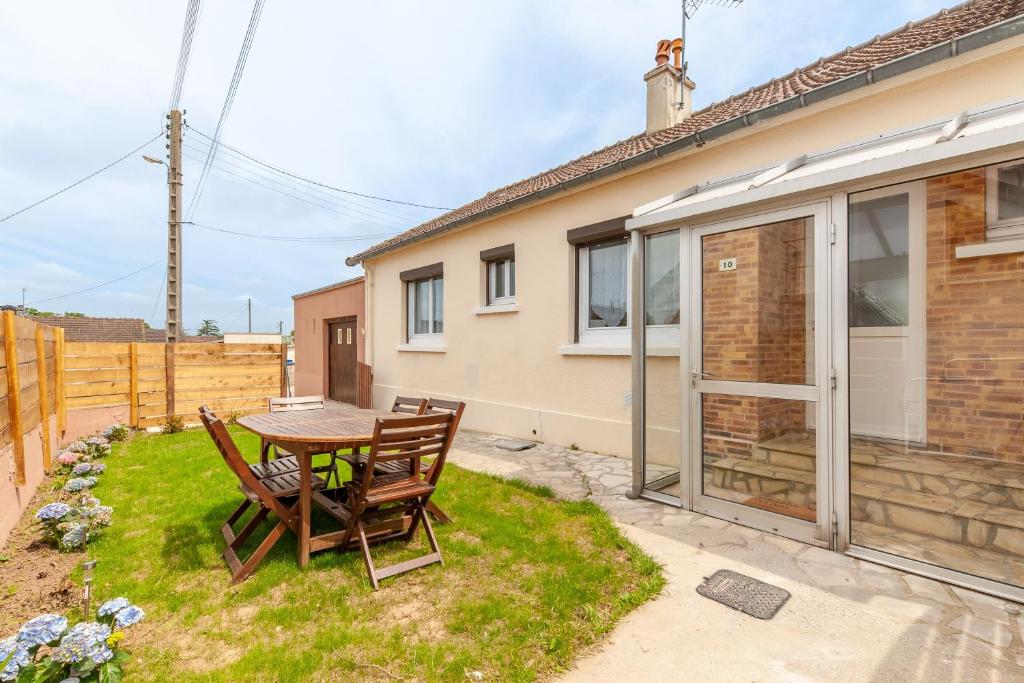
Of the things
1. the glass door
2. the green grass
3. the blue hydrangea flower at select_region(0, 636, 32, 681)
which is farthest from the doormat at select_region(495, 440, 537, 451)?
the blue hydrangea flower at select_region(0, 636, 32, 681)

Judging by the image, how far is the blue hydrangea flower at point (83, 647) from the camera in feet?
5.45

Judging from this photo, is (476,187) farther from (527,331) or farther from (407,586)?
(407,586)

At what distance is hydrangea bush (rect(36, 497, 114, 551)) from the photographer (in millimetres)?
3320

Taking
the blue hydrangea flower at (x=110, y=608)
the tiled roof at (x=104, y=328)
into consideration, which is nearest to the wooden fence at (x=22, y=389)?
the blue hydrangea flower at (x=110, y=608)

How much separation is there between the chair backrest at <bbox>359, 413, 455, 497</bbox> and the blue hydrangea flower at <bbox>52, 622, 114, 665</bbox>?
124 cm

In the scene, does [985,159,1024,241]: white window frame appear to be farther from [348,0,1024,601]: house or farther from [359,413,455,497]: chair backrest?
[359,413,455,497]: chair backrest

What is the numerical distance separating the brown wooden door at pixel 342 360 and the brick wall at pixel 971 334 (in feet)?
37.1

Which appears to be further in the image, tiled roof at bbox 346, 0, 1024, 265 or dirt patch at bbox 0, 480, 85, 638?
tiled roof at bbox 346, 0, 1024, 265

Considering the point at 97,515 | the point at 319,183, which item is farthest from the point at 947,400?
the point at 319,183

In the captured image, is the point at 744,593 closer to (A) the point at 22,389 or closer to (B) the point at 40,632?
(B) the point at 40,632

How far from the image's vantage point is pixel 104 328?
2883 centimetres

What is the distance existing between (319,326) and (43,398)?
29.4 ft

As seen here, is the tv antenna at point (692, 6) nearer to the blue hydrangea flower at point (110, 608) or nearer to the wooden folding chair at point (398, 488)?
the wooden folding chair at point (398, 488)

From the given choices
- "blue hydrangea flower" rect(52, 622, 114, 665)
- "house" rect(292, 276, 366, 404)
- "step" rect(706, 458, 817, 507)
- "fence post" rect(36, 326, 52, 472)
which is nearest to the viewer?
"blue hydrangea flower" rect(52, 622, 114, 665)
